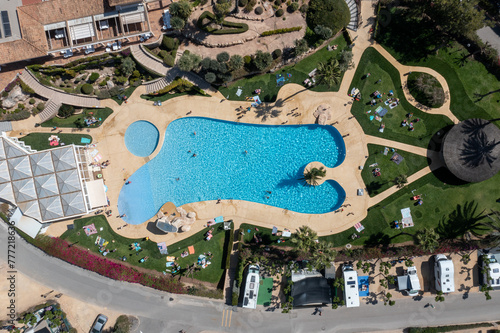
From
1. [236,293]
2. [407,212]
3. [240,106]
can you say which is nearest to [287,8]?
[240,106]

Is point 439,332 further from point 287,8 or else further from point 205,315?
point 287,8

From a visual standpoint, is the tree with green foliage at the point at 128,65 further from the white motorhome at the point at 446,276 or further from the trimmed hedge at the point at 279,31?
the white motorhome at the point at 446,276

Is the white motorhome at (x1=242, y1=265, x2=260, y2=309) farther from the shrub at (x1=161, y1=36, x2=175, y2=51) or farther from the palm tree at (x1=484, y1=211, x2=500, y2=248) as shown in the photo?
the shrub at (x1=161, y1=36, x2=175, y2=51)

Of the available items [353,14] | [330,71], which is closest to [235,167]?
[330,71]

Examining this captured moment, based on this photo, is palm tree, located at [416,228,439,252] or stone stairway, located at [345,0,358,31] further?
stone stairway, located at [345,0,358,31]

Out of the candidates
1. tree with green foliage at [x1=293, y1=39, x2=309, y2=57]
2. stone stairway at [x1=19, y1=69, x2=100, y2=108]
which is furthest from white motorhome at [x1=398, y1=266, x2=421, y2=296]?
stone stairway at [x1=19, y1=69, x2=100, y2=108]

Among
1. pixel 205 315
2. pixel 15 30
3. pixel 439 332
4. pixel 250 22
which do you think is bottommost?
pixel 439 332
